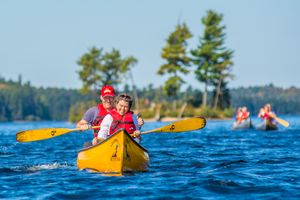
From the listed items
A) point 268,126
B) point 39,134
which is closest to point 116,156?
point 39,134

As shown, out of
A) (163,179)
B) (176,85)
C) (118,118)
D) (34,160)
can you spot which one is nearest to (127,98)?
(118,118)

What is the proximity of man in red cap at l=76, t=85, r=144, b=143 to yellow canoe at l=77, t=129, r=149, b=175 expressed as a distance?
4.27 ft

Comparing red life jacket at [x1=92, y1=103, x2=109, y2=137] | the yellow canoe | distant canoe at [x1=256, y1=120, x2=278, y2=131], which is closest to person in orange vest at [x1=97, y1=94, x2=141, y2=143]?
the yellow canoe

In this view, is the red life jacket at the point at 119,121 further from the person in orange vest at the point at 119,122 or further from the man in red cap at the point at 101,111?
the man in red cap at the point at 101,111

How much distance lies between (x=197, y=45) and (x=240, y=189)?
72.7m

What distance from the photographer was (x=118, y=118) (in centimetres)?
1420

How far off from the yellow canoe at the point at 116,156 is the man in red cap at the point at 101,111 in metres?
1.30

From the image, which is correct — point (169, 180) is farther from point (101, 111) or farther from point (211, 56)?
point (211, 56)

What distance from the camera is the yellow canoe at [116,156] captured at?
1332cm

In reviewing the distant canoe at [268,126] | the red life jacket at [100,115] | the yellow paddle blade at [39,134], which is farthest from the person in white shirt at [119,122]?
the distant canoe at [268,126]

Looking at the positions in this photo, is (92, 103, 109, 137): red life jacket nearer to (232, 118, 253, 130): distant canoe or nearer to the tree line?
(232, 118, 253, 130): distant canoe

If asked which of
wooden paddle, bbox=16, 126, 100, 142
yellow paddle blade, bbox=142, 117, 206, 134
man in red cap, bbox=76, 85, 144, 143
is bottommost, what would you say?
wooden paddle, bbox=16, 126, 100, 142

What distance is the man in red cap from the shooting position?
Result: 15.5 m

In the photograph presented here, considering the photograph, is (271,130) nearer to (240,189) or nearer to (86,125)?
(86,125)
